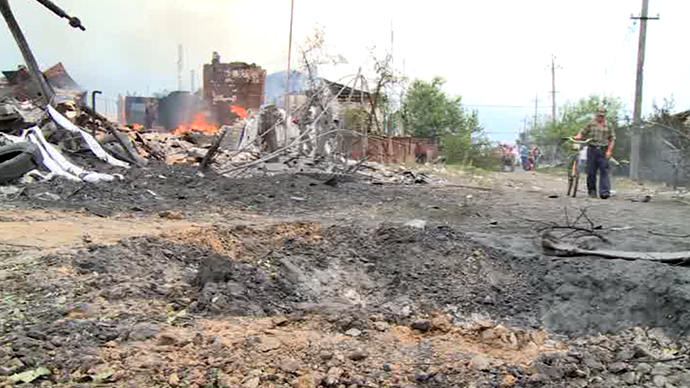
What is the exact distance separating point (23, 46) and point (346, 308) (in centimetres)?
959

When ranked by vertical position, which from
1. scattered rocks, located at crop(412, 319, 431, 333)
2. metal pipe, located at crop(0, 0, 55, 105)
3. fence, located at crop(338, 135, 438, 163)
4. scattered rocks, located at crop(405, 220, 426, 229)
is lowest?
scattered rocks, located at crop(412, 319, 431, 333)

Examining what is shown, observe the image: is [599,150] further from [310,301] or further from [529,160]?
[529,160]

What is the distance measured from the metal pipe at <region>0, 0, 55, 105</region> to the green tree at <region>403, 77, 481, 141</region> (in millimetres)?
22191

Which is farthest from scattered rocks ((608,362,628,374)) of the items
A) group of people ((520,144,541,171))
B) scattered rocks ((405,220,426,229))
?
group of people ((520,144,541,171))

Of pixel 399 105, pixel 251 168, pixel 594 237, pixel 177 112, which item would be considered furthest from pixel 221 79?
pixel 594 237

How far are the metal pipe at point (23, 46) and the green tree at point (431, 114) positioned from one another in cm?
2219

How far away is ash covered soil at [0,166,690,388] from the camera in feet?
8.20

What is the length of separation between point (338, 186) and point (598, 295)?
635cm

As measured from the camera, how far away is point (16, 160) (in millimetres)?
7578

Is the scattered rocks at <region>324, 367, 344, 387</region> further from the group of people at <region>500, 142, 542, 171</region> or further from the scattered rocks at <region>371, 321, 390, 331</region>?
the group of people at <region>500, 142, 542, 171</region>

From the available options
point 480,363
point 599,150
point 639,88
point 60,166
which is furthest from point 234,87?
point 480,363

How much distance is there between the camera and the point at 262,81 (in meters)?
28.0

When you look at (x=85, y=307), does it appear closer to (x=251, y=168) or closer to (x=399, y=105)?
(x=251, y=168)

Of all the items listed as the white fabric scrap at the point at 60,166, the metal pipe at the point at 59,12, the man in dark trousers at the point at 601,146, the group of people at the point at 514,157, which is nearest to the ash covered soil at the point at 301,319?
the white fabric scrap at the point at 60,166
